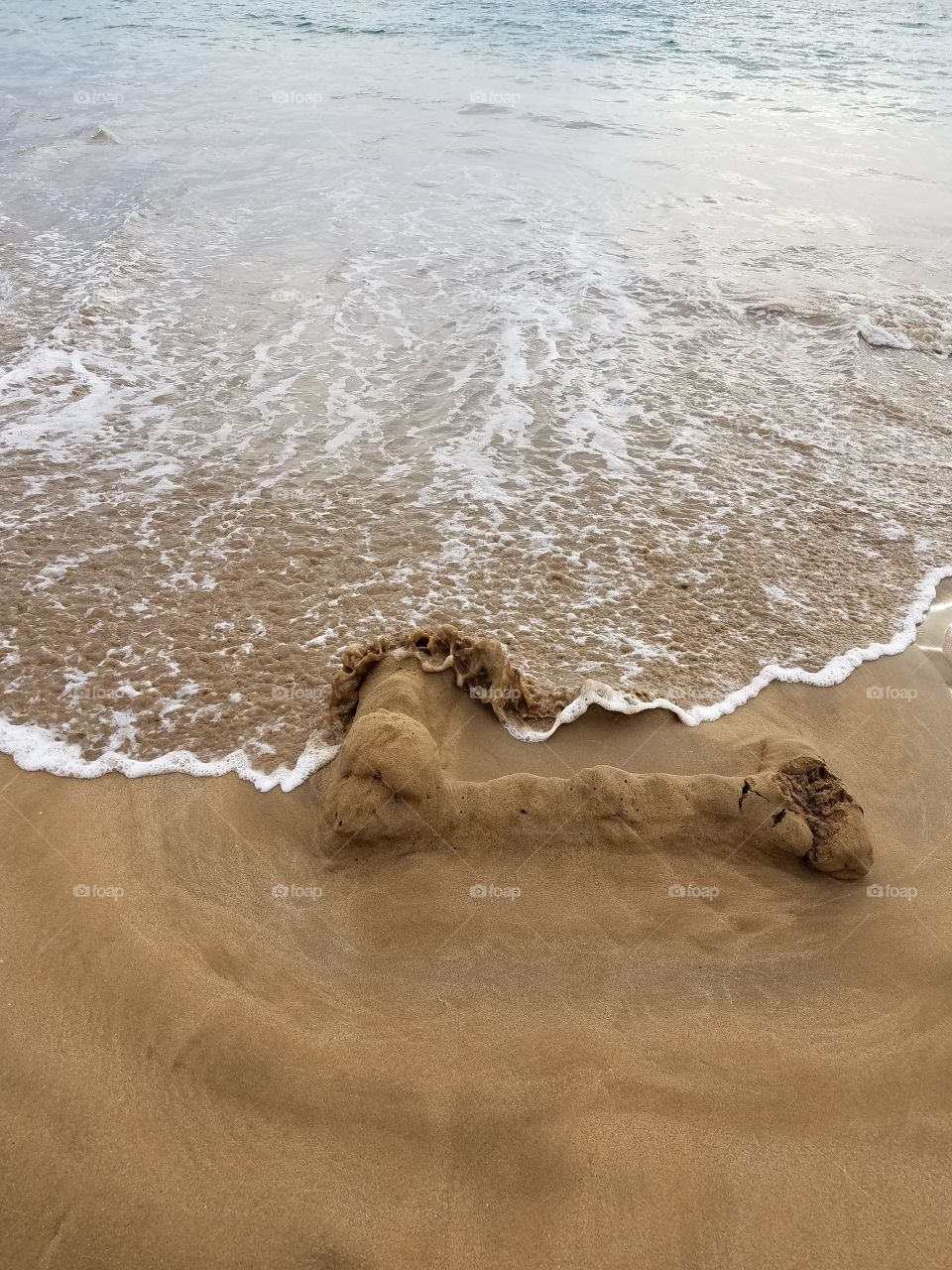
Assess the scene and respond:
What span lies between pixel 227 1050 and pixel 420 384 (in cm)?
514

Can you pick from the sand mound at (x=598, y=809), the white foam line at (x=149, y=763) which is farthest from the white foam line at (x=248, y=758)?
the sand mound at (x=598, y=809)

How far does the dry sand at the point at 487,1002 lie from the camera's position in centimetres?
224

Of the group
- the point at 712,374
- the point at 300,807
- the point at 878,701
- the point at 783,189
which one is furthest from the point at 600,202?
the point at 300,807

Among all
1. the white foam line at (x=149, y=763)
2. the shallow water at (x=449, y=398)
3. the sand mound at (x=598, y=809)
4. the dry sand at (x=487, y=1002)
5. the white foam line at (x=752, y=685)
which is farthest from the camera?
the shallow water at (x=449, y=398)

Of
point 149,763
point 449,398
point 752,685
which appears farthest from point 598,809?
point 449,398

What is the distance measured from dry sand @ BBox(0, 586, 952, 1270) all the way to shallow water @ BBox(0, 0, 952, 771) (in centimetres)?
57

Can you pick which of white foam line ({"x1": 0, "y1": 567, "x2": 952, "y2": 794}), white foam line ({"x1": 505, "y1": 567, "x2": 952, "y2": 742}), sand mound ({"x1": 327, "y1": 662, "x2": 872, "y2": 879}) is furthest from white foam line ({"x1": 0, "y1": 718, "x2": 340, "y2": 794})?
white foam line ({"x1": 505, "y1": 567, "x2": 952, "y2": 742})

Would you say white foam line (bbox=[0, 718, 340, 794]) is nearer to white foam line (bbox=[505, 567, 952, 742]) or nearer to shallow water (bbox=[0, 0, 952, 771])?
shallow water (bbox=[0, 0, 952, 771])

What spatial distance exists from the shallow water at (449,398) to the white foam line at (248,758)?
0.18 feet

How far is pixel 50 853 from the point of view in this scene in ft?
10.2

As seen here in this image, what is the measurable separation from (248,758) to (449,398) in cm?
374

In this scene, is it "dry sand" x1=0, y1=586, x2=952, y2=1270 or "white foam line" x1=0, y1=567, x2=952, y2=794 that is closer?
"dry sand" x1=0, y1=586, x2=952, y2=1270

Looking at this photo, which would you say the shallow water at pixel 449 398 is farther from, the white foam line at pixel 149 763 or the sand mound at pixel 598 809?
the sand mound at pixel 598 809

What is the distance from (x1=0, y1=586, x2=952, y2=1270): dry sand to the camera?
7.34 ft
